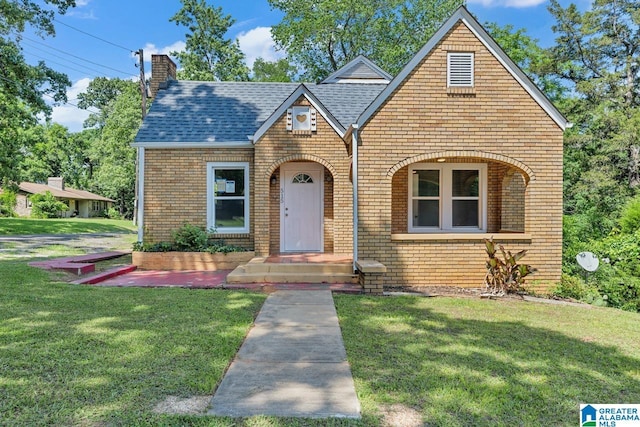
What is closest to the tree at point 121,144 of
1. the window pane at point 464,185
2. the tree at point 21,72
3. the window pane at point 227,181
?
the tree at point 21,72

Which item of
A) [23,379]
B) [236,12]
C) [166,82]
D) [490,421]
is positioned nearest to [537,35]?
[166,82]

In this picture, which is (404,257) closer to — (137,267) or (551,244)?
(551,244)

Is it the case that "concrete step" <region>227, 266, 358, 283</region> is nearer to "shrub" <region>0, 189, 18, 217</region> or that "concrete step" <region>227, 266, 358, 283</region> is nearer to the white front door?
the white front door

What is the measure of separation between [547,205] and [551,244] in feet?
2.89

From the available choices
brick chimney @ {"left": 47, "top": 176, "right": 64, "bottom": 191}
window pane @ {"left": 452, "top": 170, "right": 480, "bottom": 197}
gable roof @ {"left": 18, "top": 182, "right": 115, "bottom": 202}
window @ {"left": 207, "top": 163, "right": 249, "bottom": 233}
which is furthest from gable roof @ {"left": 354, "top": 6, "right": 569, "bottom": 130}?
brick chimney @ {"left": 47, "top": 176, "right": 64, "bottom": 191}

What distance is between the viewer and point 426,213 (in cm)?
1048

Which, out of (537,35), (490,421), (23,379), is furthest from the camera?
Answer: (537,35)

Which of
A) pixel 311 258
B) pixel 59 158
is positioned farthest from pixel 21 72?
pixel 59 158

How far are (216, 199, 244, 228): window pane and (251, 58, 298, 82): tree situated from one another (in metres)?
25.3

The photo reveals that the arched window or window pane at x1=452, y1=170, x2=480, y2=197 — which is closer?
window pane at x1=452, y1=170, x2=480, y2=197

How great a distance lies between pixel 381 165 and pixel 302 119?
297cm

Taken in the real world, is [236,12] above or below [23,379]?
above

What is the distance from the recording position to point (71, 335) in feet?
15.2

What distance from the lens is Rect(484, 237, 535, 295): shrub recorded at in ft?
25.8
